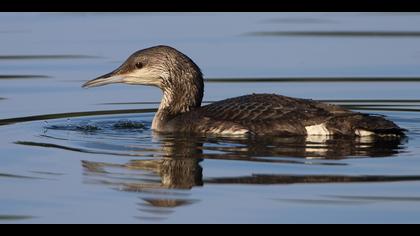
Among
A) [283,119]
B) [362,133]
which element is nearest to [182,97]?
[283,119]

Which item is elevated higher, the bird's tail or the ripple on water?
the bird's tail

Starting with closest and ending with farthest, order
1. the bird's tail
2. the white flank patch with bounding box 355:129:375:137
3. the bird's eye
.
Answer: the bird's tail, the white flank patch with bounding box 355:129:375:137, the bird's eye

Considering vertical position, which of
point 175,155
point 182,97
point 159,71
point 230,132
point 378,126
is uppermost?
point 159,71

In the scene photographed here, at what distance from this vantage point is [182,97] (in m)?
13.2

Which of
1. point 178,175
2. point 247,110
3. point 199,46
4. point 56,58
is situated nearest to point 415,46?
point 199,46

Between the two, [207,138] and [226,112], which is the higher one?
[226,112]

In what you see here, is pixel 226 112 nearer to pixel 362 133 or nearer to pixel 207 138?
pixel 207 138

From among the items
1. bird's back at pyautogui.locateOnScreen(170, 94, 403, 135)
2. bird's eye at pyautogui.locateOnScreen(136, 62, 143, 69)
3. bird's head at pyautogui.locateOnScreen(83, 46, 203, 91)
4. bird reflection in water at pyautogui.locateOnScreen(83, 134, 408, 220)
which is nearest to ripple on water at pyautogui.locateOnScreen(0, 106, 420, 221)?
bird reflection in water at pyautogui.locateOnScreen(83, 134, 408, 220)

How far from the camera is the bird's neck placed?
1312cm

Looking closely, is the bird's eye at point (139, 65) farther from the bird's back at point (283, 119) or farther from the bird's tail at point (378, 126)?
the bird's tail at point (378, 126)

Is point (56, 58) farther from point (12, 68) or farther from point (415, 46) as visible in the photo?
point (415, 46)

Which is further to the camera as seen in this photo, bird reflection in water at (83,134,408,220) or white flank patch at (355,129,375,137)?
white flank patch at (355,129,375,137)

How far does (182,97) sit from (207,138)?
108 centimetres

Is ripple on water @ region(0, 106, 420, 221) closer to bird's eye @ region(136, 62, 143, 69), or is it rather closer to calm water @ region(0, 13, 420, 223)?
calm water @ region(0, 13, 420, 223)
